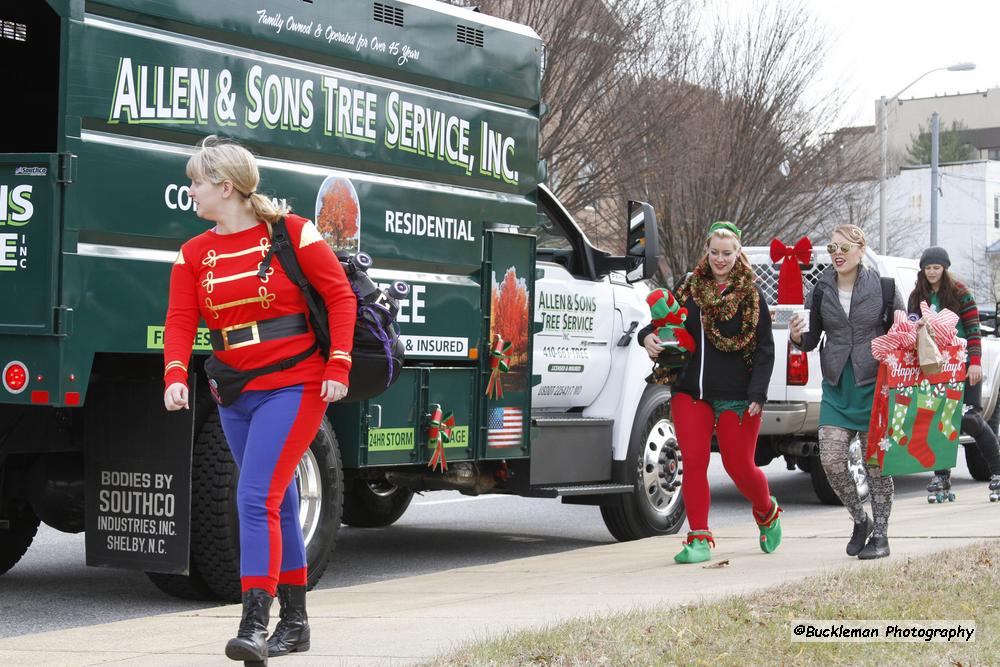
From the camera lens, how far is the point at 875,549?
26.5ft

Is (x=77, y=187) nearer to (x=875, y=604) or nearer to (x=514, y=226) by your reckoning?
(x=514, y=226)

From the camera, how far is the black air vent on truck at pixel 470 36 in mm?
8812

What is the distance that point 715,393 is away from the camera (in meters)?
8.21

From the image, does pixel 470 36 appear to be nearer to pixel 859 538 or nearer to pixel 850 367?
pixel 850 367

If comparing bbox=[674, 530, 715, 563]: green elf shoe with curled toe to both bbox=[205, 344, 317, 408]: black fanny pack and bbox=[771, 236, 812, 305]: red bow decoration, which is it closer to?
bbox=[771, 236, 812, 305]: red bow decoration

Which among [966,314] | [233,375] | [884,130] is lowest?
[233,375]

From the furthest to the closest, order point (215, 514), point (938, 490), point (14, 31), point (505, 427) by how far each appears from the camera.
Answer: point (938, 490) < point (505, 427) < point (14, 31) < point (215, 514)

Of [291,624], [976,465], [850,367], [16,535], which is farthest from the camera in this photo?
[976,465]

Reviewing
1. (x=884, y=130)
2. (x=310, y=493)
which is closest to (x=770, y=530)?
(x=310, y=493)

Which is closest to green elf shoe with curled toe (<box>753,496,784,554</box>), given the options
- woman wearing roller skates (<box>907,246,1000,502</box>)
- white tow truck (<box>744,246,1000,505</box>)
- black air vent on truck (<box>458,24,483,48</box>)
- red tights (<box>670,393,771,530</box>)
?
red tights (<box>670,393,771,530</box>)

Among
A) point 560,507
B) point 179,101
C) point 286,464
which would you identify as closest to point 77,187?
point 179,101

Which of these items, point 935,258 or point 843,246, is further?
point 935,258

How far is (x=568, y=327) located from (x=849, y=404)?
2.29 m

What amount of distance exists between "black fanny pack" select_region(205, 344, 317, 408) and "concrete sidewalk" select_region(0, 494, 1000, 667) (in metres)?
0.96
